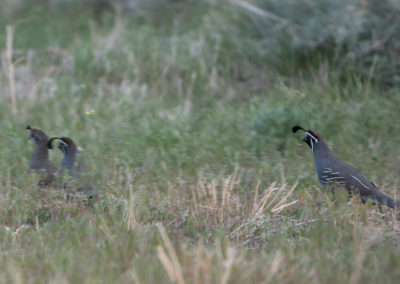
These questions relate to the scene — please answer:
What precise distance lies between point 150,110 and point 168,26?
11.8 ft

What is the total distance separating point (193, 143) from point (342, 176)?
178 cm

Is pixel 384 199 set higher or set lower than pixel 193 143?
lower

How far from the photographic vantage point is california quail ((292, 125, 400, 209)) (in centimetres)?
498

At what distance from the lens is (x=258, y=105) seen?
731 centimetres

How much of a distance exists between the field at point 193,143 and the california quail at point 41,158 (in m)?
0.19

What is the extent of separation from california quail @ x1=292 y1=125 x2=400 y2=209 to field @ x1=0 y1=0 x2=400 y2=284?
0.13 meters

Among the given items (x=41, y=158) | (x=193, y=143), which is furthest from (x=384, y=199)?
(x=41, y=158)

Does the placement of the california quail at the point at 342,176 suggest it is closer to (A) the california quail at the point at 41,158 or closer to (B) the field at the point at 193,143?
(B) the field at the point at 193,143

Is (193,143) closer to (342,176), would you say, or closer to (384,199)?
(342,176)

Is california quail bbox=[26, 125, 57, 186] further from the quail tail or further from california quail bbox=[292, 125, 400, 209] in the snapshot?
the quail tail

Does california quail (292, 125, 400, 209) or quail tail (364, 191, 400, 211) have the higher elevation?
california quail (292, 125, 400, 209)

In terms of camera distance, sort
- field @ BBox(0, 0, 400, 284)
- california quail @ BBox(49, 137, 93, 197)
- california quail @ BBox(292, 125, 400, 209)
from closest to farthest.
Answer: field @ BBox(0, 0, 400, 284) < california quail @ BBox(292, 125, 400, 209) < california quail @ BBox(49, 137, 93, 197)

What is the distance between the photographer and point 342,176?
5254 mm

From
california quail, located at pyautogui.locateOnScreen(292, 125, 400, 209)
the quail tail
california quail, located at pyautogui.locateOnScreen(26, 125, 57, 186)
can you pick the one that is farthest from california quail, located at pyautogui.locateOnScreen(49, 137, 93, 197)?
the quail tail
